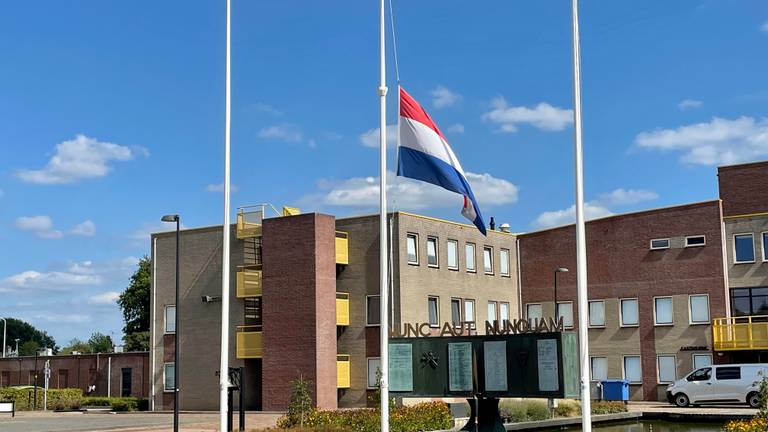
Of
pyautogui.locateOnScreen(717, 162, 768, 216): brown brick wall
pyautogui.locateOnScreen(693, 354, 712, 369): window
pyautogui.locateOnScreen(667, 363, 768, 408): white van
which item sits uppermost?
pyautogui.locateOnScreen(717, 162, 768, 216): brown brick wall

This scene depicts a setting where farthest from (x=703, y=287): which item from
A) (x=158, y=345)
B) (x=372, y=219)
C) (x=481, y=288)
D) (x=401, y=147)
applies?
(x=401, y=147)

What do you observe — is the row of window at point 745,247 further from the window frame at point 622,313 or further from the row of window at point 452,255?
the row of window at point 452,255

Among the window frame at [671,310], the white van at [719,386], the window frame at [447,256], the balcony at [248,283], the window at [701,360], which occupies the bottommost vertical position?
the white van at [719,386]

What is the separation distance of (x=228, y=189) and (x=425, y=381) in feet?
21.5

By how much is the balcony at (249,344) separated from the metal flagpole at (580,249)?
31665mm

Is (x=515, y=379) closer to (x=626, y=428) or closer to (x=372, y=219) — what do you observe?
(x=626, y=428)

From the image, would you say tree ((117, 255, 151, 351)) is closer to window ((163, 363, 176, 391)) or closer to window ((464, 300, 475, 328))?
window ((163, 363, 176, 391))

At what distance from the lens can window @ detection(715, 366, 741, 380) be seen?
41.8m

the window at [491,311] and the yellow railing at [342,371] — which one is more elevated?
the window at [491,311]

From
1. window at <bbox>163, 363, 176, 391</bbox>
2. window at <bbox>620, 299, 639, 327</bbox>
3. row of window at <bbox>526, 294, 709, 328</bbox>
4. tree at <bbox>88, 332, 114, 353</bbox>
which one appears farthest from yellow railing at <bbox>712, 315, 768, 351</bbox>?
tree at <bbox>88, 332, 114, 353</bbox>

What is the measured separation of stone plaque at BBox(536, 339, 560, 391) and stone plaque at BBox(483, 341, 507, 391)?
36.2 inches

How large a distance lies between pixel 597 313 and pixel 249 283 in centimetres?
1862

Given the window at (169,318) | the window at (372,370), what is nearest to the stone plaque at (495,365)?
the window at (372,370)

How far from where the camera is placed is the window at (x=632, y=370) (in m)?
50.3
